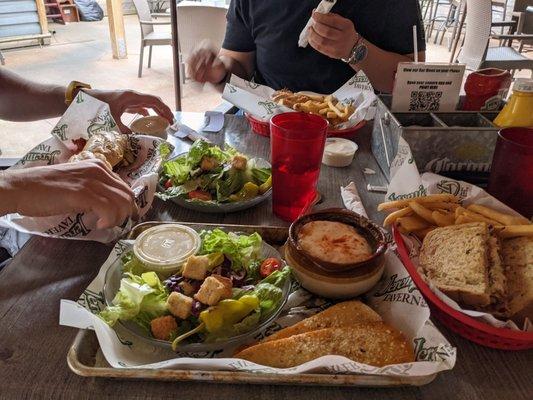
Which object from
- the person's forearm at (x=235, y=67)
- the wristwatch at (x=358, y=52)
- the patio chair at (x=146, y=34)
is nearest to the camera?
the wristwatch at (x=358, y=52)

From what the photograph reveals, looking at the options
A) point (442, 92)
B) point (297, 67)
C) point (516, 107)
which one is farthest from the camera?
point (297, 67)

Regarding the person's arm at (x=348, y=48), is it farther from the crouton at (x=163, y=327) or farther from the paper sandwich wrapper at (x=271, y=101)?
the crouton at (x=163, y=327)

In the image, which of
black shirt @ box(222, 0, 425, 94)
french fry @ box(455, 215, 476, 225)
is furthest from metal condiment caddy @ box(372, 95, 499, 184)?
black shirt @ box(222, 0, 425, 94)

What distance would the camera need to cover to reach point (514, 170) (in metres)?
1.15

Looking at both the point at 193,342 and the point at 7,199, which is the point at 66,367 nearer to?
the point at 193,342

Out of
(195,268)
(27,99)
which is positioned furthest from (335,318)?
(27,99)

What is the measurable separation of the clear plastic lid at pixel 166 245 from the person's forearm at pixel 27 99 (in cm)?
104

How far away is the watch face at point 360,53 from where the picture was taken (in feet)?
6.85

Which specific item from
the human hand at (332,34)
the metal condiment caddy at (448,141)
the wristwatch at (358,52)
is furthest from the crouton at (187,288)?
the wristwatch at (358,52)

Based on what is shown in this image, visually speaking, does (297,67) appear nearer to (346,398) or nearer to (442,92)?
(442,92)

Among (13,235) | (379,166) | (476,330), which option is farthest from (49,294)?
(379,166)

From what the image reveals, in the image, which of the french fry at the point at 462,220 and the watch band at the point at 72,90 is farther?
the watch band at the point at 72,90

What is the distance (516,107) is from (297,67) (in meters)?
1.30

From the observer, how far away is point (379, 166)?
1589mm
